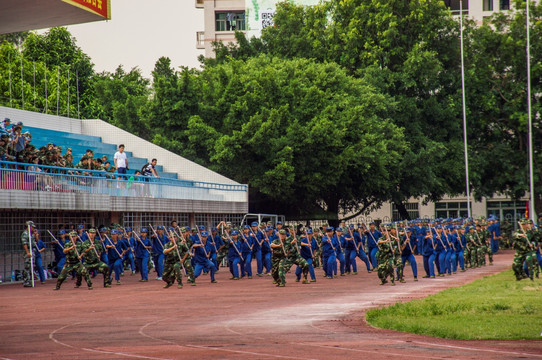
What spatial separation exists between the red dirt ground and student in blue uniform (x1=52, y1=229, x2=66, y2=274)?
280 cm

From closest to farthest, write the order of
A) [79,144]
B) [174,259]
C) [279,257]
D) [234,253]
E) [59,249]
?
1. [279,257]
2. [174,259]
3. [59,249]
4. [234,253]
5. [79,144]

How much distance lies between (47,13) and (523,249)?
1622 centimetres

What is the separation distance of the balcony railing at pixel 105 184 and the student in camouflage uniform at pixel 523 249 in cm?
1420

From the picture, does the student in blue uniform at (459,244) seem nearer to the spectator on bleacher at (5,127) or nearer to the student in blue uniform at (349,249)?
the student in blue uniform at (349,249)

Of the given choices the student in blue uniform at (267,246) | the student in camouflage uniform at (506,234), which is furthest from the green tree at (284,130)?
the student in blue uniform at (267,246)

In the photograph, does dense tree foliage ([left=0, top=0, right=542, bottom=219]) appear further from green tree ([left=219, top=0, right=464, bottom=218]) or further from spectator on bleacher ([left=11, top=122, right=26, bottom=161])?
spectator on bleacher ([left=11, top=122, right=26, bottom=161])

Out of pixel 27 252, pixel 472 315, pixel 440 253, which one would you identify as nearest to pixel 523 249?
pixel 440 253

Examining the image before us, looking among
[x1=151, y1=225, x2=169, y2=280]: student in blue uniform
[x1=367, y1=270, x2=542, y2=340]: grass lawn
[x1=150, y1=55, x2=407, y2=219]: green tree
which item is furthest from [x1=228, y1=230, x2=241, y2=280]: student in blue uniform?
[x1=150, y1=55, x2=407, y2=219]: green tree

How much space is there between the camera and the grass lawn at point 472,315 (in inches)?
541

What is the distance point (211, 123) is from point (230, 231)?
52.2 feet

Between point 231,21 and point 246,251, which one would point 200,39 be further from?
point 246,251

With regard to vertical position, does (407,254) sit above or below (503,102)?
below

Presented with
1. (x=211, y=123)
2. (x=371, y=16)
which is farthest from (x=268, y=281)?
(x=371, y=16)

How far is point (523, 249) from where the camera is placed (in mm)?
24109
